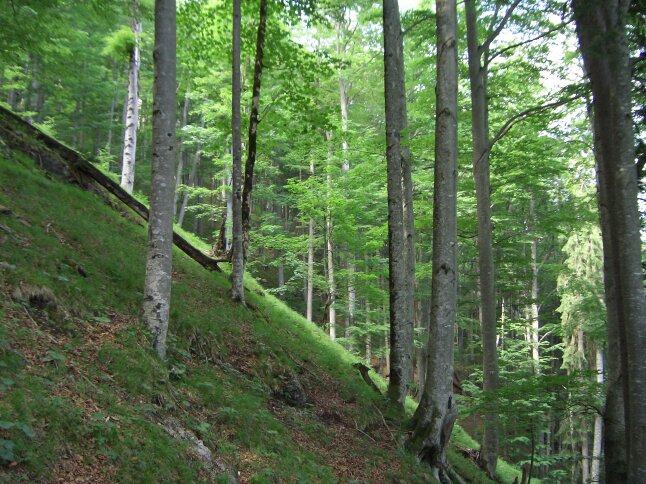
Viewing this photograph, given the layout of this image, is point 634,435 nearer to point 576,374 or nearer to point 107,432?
point 576,374

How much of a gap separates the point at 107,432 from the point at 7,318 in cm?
166

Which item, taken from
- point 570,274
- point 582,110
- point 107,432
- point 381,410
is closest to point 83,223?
point 107,432

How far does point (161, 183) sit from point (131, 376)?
236 centimetres

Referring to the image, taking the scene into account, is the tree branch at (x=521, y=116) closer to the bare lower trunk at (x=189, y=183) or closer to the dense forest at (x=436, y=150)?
the dense forest at (x=436, y=150)

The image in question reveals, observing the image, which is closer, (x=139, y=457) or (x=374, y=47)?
(x=139, y=457)

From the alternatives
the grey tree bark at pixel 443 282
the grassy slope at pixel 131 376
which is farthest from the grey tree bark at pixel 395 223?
the grey tree bark at pixel 443 282

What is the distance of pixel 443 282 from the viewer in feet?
24.0

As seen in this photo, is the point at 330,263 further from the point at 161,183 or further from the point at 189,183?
the point at 189,183

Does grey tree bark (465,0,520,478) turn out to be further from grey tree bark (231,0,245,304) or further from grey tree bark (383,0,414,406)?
grey tree bark (231,0,245,304)

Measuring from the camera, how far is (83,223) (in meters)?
7.71

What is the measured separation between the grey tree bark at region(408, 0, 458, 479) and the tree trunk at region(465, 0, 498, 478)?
10.3ft

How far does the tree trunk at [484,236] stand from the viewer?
10305 mm

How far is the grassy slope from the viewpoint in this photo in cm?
351

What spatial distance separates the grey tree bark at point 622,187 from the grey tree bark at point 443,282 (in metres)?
2.05
